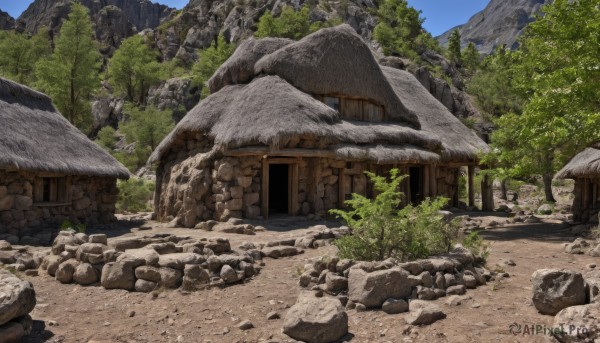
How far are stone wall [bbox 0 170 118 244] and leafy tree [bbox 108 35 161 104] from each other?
32154mm

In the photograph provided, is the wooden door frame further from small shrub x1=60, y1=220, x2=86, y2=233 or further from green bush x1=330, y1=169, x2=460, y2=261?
green bush x1=330, y1=169, x2=460, y2=261

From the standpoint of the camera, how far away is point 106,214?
45.8 feet

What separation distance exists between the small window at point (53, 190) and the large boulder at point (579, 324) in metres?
12.2

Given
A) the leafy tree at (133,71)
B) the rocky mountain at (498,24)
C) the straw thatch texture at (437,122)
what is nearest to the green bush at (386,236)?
the straw thatch texture at (437,122)

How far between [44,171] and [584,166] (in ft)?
45.9

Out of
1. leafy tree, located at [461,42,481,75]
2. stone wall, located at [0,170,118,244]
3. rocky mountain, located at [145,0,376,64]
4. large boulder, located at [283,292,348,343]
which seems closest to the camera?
large boulder, located at [283,292,348,343]

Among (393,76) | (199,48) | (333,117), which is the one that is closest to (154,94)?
(199,48)

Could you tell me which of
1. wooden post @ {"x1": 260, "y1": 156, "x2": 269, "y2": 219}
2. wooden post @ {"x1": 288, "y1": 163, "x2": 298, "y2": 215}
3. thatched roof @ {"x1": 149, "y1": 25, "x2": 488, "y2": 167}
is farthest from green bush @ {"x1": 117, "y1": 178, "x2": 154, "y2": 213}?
wooden post @ {"x1": 288, "y1": 163, "x2": 298, "y2": 215}

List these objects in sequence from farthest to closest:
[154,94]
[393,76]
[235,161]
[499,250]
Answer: [154,94]
[393,76]
[235,161]
[499,250]

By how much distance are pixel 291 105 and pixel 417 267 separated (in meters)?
8.71

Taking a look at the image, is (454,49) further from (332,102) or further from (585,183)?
(585,183)

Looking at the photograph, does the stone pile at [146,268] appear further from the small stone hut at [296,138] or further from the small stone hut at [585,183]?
the small stone hut at [585,183]

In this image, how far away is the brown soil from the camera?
4.29 metres

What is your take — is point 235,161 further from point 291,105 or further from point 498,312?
point 498,312
